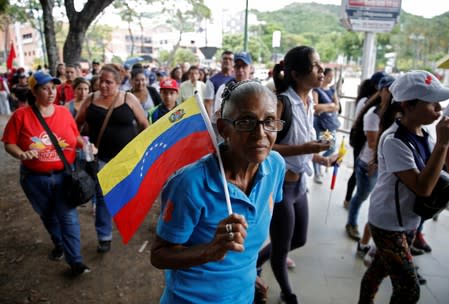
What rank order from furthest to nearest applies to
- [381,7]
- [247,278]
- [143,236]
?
[381,7]
[143,236]
[247,278]

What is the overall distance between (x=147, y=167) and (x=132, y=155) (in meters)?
0.08

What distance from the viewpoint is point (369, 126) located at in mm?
3787

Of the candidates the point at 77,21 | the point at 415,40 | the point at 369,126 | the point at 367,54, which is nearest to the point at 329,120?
the point at 369,126

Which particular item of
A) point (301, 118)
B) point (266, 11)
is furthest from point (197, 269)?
point (266, 11)

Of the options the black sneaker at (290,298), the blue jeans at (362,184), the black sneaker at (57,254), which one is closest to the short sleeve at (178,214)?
the black sneaker at (290,298)

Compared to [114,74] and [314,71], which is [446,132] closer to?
[314,71]

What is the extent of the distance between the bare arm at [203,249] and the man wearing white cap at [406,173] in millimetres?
1354

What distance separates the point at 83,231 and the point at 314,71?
3.49 m

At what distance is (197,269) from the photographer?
4.72 feet

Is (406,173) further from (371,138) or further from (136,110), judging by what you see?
(136,110)

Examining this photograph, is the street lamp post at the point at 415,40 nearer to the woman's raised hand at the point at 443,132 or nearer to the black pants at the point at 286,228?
the black pants at the point at 286,228

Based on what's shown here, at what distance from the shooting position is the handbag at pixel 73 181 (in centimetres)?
315

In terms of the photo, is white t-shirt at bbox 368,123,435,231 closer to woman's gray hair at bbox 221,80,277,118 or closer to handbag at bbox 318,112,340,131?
woman's gray hair at bbox 221,80,277,118

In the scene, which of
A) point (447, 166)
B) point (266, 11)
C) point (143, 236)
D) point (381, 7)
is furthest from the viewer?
point (266, 11)
